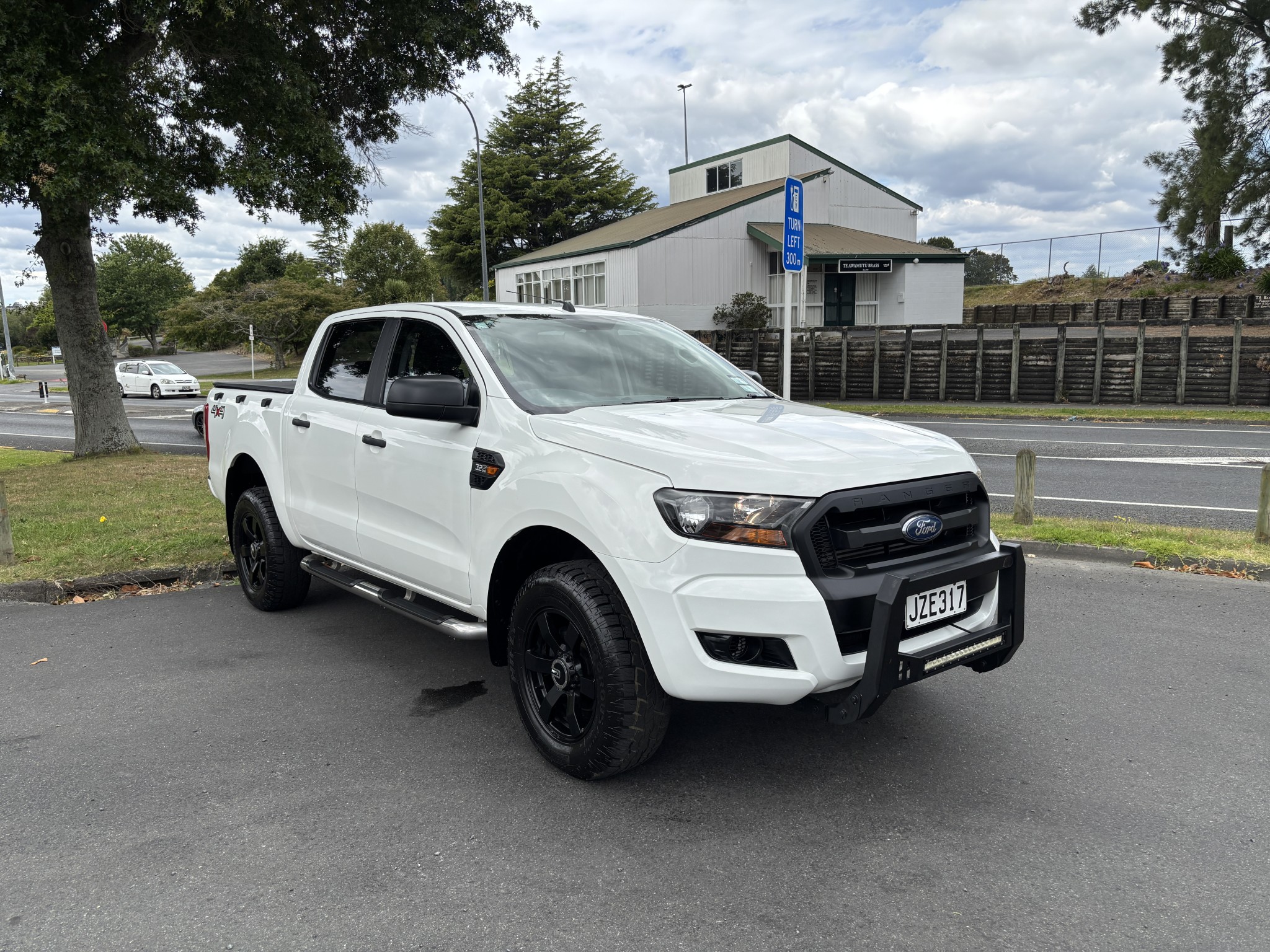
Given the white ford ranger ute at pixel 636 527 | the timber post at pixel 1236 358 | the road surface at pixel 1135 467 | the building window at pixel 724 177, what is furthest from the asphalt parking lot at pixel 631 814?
the building window at pixel 724 177

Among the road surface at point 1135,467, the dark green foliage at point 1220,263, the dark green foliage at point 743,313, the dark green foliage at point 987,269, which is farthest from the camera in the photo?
the dark green foliage at point 987,269

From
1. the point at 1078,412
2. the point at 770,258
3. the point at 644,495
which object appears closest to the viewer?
the point at 644,495

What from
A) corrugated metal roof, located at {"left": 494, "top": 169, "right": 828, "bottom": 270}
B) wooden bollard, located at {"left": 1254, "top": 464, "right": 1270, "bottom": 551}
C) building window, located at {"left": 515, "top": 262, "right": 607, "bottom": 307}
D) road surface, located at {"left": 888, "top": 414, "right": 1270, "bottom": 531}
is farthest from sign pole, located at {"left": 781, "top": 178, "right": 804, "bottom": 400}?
building window, located at {"left": 515, "top": 262, "right": 607, "bottom": 307}

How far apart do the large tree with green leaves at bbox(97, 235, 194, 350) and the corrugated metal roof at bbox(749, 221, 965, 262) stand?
214 feet

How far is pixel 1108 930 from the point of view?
2609 millimetres

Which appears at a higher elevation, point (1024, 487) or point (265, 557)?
point (1024, 487)

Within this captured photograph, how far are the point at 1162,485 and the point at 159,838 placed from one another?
10.8 metres

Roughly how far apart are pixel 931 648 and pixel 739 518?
86cm

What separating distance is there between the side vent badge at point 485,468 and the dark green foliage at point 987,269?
4552 cm

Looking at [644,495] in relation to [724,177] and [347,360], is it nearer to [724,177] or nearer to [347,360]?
[347,360]

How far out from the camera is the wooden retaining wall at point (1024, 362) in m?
22.3

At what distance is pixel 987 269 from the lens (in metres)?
47.5

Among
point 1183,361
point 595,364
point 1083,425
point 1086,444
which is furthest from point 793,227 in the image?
point 1183,361

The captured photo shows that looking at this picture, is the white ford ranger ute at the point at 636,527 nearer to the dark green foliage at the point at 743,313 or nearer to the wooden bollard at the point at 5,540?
the wooden bollard at the point at 5,540
